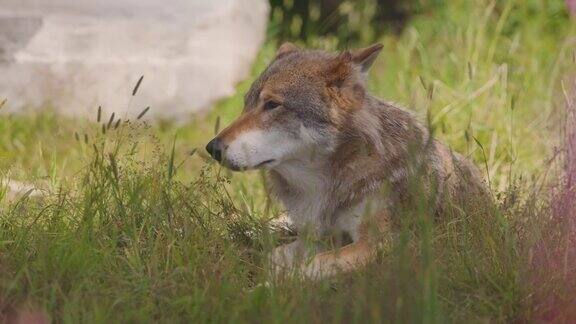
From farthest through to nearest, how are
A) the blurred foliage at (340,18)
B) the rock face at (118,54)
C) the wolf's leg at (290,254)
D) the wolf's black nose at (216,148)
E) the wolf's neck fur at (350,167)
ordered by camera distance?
1. the blurred foliage at (340,18)
2. the rock face at (118,54)
3. the wolf's neck fur at (350,167)
4. the wolf's black nose at (216,148)
5. the wolf's leg at (290,254)

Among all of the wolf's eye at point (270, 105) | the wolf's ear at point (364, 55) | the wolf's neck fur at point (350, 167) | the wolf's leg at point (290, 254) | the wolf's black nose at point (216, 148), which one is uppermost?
the wolf's ear at point (364, 55)

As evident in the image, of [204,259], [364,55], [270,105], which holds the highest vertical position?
[364,55]

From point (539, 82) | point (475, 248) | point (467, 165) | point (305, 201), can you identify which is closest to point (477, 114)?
point (539, 82)

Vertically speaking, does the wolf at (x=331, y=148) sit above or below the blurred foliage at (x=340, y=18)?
below

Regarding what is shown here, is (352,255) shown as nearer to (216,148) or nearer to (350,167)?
(350,167)

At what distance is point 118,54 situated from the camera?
802 cm

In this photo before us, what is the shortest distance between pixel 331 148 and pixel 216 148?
50 cm

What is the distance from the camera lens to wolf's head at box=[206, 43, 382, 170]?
476 cm

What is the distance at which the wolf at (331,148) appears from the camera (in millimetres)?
4789

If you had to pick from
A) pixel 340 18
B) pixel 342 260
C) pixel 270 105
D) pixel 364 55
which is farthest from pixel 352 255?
pixel 340 18

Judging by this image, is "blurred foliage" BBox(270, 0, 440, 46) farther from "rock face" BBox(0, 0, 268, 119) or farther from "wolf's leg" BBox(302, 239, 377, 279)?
"wolf's leg" BBox(302, 239, 377, 279)

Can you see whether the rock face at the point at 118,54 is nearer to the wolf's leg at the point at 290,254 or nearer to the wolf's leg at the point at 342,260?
the wolf's leg at the point at 290,254

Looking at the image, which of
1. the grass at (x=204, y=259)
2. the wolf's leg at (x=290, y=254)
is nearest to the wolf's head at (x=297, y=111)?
the grass at (x=204, y=259)

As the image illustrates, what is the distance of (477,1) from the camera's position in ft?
30.3
